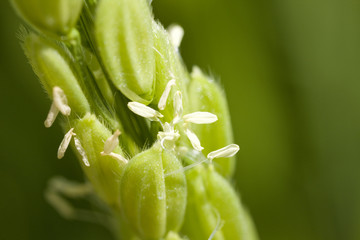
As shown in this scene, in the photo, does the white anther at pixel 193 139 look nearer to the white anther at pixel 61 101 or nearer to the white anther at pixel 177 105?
the white anther at pixel 177 105

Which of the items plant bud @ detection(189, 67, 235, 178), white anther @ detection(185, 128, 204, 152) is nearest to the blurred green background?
plant bud @ detection(189, 67, 235, 178)

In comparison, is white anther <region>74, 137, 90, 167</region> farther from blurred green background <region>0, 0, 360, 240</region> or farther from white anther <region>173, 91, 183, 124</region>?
blurred green background <region>0, 0, 360, 240</region>

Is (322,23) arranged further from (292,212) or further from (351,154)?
(292,212)

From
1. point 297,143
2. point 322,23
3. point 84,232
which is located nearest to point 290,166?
point 297,143

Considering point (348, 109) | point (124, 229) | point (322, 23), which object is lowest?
point (124, 229)

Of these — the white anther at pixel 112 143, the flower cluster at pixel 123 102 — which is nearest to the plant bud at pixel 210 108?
the flower cluster at pixel 123 102

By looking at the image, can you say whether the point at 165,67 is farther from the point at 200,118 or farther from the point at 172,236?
the point at 172,236

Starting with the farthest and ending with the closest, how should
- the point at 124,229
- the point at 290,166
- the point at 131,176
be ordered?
the point at 290,166, the point at 124,229, the point at 131,176
